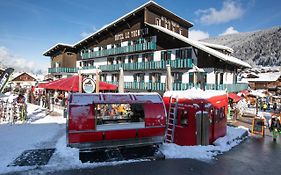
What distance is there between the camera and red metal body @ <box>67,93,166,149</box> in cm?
782

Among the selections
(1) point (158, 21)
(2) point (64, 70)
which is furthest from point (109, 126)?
(2) point (64, 70)

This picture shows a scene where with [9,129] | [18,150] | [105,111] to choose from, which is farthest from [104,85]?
[18,150]

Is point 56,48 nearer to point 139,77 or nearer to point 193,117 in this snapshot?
point 139,77

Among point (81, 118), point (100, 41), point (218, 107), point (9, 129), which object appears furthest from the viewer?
point (100, 41)

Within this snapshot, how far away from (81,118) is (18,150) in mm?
3177

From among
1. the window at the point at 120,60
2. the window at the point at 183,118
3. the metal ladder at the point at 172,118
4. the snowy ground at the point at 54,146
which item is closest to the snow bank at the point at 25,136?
the snowy ground at the point at 54,146

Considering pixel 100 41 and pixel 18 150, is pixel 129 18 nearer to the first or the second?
pixel 100 41

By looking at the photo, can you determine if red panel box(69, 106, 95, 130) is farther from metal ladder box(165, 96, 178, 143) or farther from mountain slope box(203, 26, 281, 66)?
mountain slope box(203, 26, 281, 66)

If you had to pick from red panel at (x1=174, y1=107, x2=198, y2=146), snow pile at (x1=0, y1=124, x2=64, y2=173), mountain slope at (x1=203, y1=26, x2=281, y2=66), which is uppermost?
mountain slope at (x1=203, y1=26, x2=281, y2=66)

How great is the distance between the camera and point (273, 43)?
14988 centimetres

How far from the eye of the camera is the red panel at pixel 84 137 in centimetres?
775

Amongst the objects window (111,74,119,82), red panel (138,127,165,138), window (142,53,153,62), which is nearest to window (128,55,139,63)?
window (142,53,153,62)

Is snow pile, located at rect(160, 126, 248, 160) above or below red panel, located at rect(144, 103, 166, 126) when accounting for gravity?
below

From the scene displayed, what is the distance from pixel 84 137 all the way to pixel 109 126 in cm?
126
